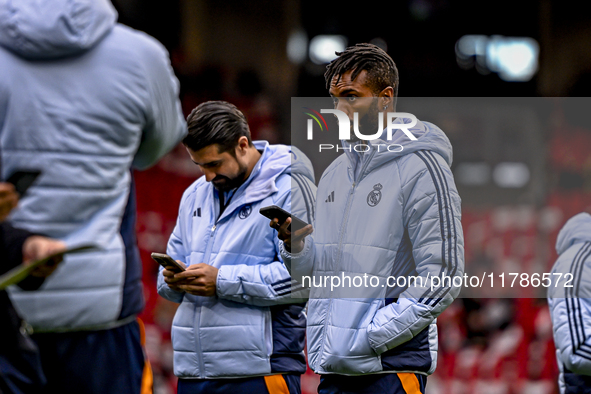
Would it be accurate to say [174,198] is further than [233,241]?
Yes

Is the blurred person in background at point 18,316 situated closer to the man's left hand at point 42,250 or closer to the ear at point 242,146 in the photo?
the man's left hand at point 42,250

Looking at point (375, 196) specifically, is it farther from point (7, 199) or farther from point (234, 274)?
point (7, 199)

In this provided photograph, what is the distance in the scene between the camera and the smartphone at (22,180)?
1.50 meters

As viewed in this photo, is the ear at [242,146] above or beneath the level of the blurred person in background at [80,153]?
above

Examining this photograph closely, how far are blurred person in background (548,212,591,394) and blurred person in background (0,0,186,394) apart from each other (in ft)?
5.37

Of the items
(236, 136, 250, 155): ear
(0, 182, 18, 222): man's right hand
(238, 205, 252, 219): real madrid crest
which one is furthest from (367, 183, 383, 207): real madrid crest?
(0, 182, 18, 222): man's right hand

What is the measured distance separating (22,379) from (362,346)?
3.12ft

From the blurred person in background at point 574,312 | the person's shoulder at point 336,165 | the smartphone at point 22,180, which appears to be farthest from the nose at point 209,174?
the blurred person in background at point 574,312

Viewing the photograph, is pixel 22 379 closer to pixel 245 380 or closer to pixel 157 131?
pixel 157 131

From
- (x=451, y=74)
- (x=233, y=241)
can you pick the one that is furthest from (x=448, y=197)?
(x=451, y=74)

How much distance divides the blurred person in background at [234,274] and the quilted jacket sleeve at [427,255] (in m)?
0.49

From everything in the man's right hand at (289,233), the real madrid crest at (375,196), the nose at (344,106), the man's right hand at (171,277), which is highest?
the nose at (344,106)

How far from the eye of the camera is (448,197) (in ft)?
6.65

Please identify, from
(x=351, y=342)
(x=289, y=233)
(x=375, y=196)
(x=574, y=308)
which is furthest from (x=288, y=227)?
(x=574, y=308)
